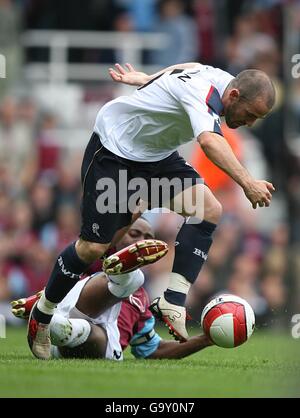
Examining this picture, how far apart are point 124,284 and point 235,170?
1210 millimetres

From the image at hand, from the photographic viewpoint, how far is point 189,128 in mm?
7852

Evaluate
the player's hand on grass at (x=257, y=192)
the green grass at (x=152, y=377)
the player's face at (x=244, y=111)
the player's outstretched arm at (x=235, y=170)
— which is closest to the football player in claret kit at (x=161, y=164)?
the player's face at (x=244, y=111)

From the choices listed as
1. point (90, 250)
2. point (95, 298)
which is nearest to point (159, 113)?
point (90, 250)

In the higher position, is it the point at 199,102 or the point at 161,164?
the point at 199,102

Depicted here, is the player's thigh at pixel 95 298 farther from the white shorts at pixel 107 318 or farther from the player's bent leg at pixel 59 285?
the player's bent leg at pixel 59 285

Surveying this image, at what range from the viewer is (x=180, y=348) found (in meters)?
8.26

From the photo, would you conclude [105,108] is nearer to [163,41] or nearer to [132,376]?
[132,376]

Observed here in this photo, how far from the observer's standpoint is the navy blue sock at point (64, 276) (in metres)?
7.75

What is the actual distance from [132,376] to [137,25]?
11145 millimetres

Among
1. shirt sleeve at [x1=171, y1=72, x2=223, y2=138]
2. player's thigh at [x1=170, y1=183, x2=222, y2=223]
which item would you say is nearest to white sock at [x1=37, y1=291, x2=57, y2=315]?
player's thigh at [x1=170, y1=183, x2=222, y2=223]

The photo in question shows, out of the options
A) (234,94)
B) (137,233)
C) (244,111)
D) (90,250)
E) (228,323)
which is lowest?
(228,323)

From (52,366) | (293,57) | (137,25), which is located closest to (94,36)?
(137,25)

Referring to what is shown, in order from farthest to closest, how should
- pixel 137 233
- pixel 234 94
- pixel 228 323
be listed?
pixel 137 233 → pixel 228 323 → pixel 234 94

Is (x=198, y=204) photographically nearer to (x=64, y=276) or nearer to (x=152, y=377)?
(x=64, y=276)
